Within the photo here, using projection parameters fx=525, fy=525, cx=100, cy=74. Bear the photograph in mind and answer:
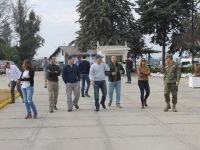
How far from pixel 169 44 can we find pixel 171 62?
185ft

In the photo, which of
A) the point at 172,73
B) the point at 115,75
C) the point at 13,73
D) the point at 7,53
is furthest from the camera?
the point at 7,53

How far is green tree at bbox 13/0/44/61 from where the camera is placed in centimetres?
9338

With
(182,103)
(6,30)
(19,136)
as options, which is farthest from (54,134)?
(6,30)

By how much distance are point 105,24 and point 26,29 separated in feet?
133

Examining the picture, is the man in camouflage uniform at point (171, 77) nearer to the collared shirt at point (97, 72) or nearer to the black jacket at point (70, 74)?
the collared shirt at point (97, 72)

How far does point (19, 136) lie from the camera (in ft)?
36.7

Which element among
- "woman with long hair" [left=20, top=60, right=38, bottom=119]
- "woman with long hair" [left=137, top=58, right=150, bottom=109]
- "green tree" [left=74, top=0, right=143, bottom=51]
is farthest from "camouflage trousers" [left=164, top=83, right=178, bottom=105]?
"green tree" [left=74, top=0, right=143, bottom=51]

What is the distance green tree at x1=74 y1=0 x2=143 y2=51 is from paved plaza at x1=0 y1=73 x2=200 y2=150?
42.7 m

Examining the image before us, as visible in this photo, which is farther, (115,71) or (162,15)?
(162,15)

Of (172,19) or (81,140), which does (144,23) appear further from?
(81,140)

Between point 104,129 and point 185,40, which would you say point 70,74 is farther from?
point 185,40

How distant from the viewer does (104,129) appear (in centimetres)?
1198

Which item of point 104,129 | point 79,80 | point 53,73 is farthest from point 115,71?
point 104,129

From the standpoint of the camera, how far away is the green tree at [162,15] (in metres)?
65.2
